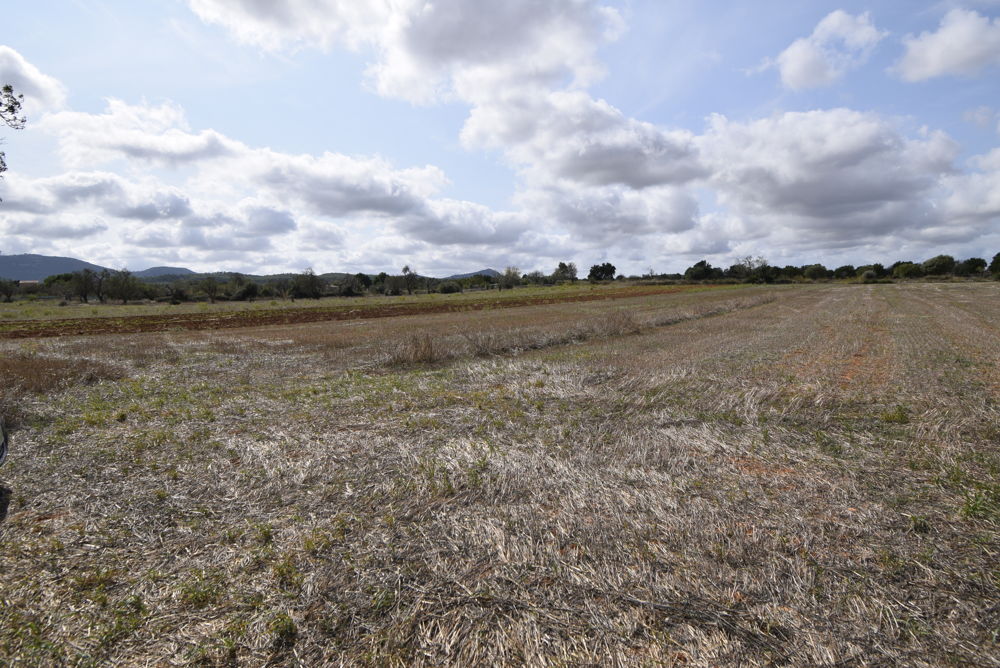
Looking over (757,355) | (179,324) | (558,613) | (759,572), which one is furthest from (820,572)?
(179,324)

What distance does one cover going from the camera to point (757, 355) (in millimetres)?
15086

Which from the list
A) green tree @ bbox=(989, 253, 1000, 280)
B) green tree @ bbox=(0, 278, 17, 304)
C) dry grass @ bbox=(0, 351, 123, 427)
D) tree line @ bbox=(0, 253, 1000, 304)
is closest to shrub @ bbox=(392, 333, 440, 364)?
dry grass @ bbox=(0, 351, 123, 427)

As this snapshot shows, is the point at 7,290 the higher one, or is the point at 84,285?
the point at 84,285

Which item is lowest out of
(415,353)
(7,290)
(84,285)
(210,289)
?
(415,353)

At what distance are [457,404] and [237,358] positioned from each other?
37.0 ft

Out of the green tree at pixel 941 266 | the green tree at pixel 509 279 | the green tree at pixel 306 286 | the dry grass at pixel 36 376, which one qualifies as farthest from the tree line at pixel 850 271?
the dry grass at pixel 36 376

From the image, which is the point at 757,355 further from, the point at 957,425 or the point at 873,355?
the point at 957,425

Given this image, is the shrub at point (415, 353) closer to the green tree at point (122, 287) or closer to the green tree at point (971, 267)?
the green tree at point (122, 287)

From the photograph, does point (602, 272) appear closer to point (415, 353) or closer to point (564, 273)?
point (564, 273)

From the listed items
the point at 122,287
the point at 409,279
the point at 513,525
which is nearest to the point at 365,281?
the point at 409,279

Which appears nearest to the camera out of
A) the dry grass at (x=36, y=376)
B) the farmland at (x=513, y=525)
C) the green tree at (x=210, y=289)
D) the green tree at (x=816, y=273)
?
the farmland at (x=513, y=525)

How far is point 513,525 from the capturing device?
16.9 feet

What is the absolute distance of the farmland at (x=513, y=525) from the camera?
3570 mm

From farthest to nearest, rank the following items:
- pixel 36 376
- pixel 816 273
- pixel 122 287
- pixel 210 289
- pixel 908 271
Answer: pixel 816 273 < pixel 908 271 < pixel 210 289 < pixel 122 287 < pixel 36 376
